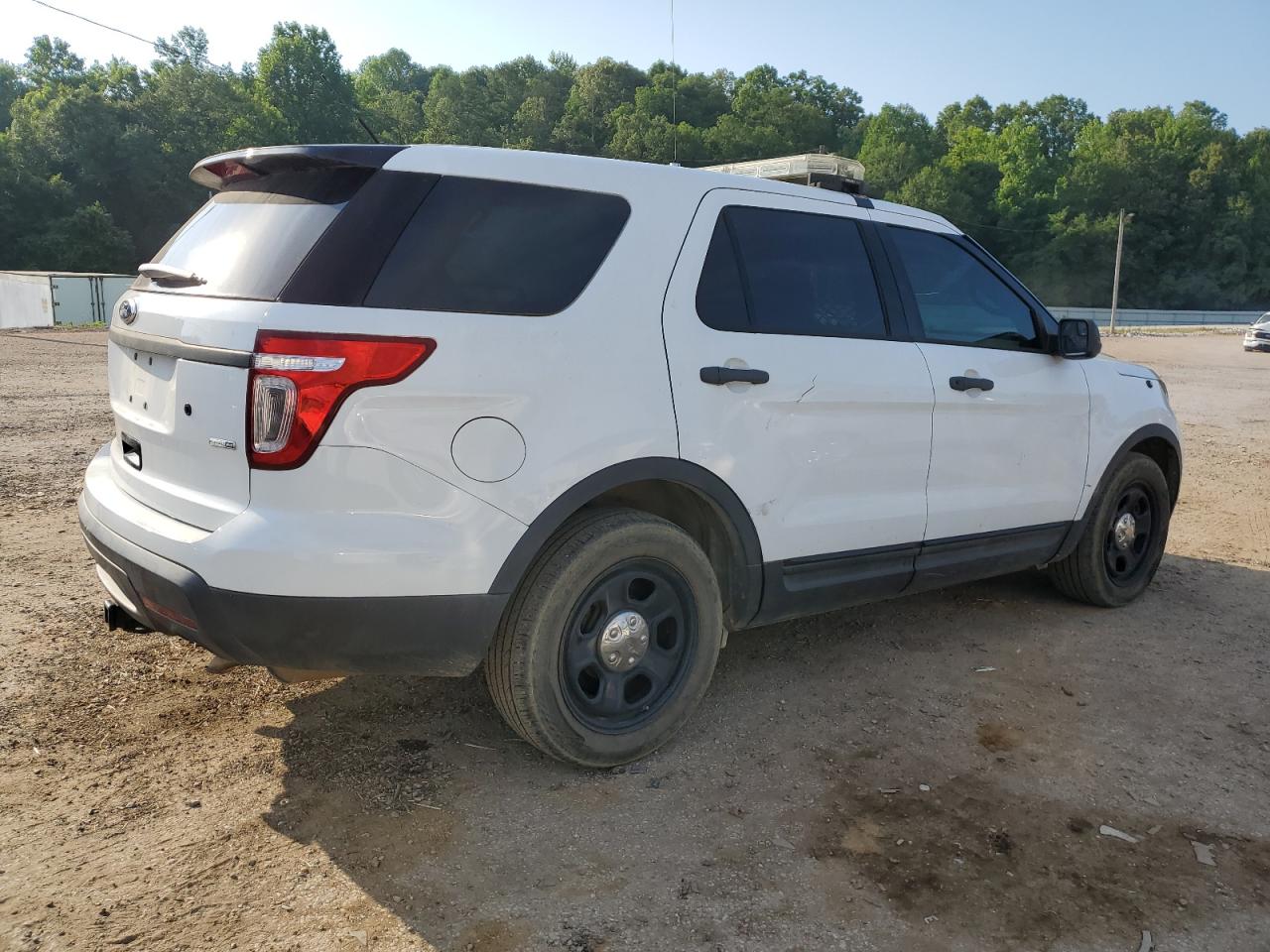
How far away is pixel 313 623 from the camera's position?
2.73m

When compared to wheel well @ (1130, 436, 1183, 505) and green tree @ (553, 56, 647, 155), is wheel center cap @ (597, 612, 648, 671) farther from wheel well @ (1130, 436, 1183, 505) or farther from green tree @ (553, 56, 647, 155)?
green tree @ (553, 56, 647, 155)

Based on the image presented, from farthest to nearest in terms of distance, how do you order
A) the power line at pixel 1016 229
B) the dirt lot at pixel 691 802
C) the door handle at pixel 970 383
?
the power line at pixel 1016 229 → the door handle at pixel 970 383 → the dirt lot at pixel 691 802

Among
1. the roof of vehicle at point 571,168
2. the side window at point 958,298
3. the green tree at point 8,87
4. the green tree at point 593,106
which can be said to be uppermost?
the green tree at point 8,87

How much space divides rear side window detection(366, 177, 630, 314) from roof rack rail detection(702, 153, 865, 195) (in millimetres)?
1213

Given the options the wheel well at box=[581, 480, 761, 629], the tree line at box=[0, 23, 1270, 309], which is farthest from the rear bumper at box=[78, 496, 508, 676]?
the tree line at box=[0, 23, 1270, 309]

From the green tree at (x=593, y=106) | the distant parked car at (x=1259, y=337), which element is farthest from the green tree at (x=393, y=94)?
the distant parked car at (x=1259, y=337)

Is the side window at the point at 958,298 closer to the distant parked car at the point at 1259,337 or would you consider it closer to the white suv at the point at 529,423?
the white suv at the point at 529,423

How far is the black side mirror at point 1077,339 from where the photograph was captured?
4531 mm

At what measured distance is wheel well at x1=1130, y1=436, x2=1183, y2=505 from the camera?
5.36 meters

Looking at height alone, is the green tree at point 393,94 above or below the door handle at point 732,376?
above

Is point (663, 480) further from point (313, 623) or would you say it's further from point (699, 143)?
point (699, 143)

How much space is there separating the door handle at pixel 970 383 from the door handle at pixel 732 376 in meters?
1.03

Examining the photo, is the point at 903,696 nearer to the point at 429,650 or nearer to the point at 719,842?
the point at 719,842

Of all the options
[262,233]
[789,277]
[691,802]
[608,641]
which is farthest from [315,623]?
[789,277]
